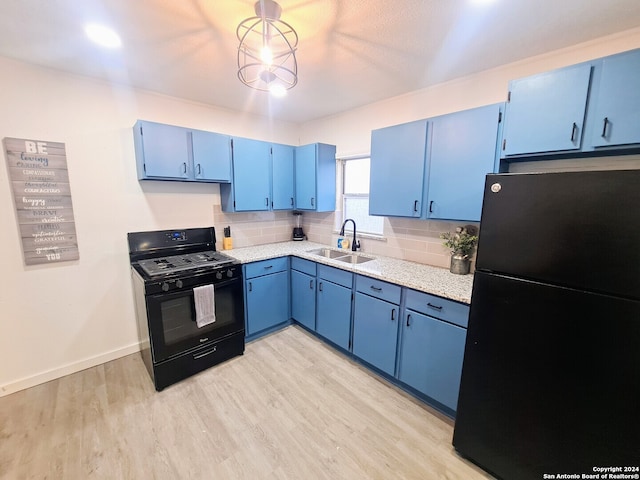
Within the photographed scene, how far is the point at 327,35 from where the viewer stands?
1635mm

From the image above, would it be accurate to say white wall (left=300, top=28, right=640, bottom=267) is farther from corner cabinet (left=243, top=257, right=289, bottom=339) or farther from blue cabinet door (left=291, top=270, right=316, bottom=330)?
corner cabinet (left=243, top=257, right=289, bottom=339)

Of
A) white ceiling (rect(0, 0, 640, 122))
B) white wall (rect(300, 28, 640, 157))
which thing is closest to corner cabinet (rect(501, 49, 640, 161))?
white ceiling (rect(0, 0, 640, 122))

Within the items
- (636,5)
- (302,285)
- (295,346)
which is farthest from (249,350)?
(636,5)

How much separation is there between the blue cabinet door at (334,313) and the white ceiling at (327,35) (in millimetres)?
1903

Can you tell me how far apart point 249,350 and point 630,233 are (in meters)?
2.84

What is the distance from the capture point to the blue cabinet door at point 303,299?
284cm

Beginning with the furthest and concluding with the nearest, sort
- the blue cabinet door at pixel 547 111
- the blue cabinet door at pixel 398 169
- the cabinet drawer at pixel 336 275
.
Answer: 1. the cabinet drawer at pixel 336 275
2. the blue cabinet door at pixel 398 169
3. the blue cabinet door at pixel 547 111

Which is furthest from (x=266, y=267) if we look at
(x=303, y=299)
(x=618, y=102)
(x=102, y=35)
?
(x=618, y=102)

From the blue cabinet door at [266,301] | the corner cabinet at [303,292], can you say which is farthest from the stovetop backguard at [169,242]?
the corner cabinet at [303,292]

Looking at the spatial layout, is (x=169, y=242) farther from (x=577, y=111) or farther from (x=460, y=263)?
(x=577, y=111)

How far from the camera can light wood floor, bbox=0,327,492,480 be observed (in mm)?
1526

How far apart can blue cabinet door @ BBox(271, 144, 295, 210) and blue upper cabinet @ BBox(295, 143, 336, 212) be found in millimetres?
92

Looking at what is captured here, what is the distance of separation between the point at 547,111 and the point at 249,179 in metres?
2.59

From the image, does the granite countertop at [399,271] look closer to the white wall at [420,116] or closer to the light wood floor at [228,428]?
the white wall at [420,116]
